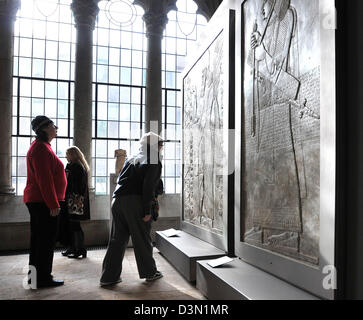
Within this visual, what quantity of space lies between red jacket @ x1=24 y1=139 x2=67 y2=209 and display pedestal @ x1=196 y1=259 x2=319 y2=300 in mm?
1805

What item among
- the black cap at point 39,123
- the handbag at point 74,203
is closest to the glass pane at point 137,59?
the handbag at point 74,203

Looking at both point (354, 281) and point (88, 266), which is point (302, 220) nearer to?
point (354, 281)

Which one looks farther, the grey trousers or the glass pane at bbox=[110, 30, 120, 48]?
the glass pane at bbox=[110, 30, 120, 48]

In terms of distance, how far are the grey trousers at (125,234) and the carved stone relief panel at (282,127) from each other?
1166 millimetres

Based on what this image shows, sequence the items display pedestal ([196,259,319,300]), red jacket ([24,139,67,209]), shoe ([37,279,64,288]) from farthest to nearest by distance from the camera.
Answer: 1. shoe ([37,279,64,288])
2. red jacket ([24,139,67,209])
3. display pedestal ([196,259,319,300])

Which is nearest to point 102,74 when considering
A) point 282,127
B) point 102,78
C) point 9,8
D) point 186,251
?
point 102,78

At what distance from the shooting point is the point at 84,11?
7.80m

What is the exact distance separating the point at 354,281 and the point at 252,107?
1.88 meters

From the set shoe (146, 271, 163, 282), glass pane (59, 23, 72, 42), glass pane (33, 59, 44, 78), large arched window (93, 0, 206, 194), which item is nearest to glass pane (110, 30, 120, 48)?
large arched window (93, 0, 206, 194)

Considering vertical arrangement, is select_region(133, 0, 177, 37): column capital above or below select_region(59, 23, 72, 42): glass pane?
above

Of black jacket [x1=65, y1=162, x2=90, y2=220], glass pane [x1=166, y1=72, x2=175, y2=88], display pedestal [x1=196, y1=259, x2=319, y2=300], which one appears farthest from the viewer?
glass pane [x1=166, y1=72, x2=175, y2=88]

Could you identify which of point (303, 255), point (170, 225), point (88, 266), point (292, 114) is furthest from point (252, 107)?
point (170, 225)

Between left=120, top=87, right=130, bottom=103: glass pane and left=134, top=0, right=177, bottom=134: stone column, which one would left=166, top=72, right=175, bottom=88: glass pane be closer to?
left=134, top=0, right=177, bottom=134: stone column

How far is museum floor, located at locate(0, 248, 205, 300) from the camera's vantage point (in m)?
3.47
